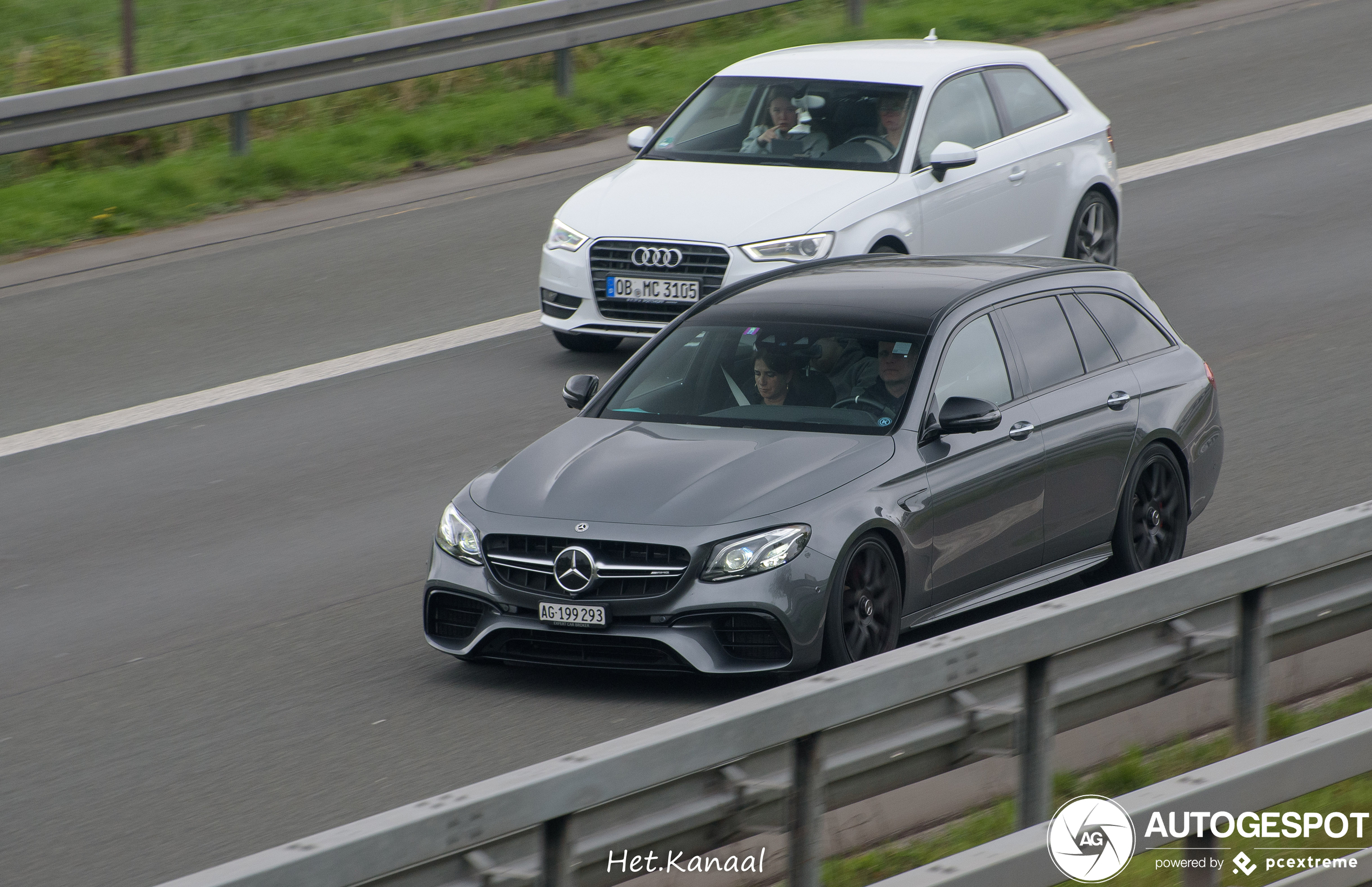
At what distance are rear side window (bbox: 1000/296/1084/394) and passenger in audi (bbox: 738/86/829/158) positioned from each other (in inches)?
176

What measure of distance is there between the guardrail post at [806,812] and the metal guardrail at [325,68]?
42.6 feet

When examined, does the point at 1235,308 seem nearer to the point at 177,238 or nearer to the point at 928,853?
the point at 177,238

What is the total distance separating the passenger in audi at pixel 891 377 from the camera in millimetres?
8062

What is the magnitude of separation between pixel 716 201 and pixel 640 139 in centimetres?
141

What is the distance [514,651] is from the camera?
7.63 metres

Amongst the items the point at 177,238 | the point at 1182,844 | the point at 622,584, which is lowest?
the point at 177,238

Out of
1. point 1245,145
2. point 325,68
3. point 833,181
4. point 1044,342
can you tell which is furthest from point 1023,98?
point 325,68

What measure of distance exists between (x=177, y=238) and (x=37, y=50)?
5990mm

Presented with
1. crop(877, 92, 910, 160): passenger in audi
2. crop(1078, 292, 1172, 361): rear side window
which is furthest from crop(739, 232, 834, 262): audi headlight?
crop(1078, 292, 1172, 361): rear side window

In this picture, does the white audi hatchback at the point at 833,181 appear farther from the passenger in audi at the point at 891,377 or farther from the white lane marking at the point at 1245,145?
the passenger in audi at the point at 891,377

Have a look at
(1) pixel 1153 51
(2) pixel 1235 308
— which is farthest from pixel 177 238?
(1) pixel 1153 51

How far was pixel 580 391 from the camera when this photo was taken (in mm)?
8828

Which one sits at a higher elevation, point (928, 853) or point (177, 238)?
point (928, 853)

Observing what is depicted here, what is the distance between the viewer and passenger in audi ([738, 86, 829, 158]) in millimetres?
13117
